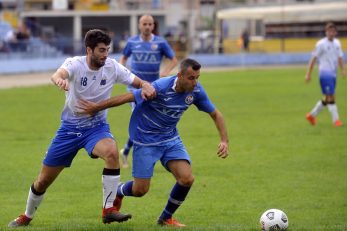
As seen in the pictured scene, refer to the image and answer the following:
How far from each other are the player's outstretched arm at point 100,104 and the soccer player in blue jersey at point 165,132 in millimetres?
14

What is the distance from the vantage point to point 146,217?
39.1 feet

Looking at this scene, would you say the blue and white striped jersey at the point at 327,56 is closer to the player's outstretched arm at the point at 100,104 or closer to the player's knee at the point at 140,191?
the player's knee at the point at 140,191

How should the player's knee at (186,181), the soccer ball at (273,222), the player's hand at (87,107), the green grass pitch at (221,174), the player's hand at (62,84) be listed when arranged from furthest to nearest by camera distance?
the green grass pitch at (221,174), the player's knee at (186,181), the player's hand at (87,107), the soccer ball at (273,222), the player's hand at (62,84)

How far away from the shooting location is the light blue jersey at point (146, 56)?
17047mm

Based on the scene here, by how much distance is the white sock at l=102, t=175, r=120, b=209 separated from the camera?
10.4 m

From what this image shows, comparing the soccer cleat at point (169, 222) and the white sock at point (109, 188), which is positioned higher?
the white sock at point (109, 188)

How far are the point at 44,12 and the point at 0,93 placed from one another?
37.0 metres

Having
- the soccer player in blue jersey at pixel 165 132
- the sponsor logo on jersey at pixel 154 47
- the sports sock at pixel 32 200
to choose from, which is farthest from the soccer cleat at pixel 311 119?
the sports sock at pixel 32 200

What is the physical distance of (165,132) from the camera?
10.8 meters

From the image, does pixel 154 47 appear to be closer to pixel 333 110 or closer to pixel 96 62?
pixel 96 62

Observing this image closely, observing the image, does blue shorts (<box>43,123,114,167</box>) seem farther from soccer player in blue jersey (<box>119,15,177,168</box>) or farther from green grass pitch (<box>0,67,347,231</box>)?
soccer player in blue jersey (<box>119,15,177,168</box>)

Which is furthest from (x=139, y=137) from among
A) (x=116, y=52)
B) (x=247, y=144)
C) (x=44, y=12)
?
(x=44, y=12)

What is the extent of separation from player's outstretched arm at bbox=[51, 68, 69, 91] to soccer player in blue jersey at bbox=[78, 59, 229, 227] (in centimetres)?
42

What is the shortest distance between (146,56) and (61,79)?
709 centimetres
